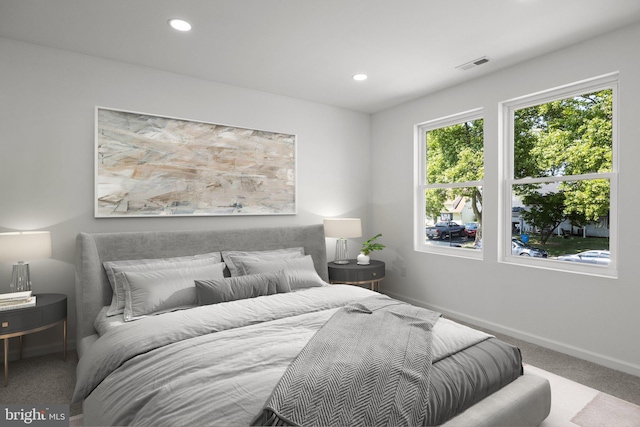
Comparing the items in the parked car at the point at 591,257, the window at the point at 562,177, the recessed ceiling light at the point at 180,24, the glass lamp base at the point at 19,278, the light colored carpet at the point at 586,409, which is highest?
the recessed ceiling light at the point at 180,24

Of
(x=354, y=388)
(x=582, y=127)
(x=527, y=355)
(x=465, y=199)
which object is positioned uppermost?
(x=582, y=127)

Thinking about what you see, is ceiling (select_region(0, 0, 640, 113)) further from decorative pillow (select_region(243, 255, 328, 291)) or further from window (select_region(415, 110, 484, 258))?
decorative pillow (select_region(243, 255, 328, 291))

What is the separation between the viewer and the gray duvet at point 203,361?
1.41m

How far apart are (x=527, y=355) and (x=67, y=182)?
411cm

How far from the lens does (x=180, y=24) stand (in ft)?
8.36

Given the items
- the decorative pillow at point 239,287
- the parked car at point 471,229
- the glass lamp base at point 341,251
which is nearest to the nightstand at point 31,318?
the decorative pillow at point 239,287

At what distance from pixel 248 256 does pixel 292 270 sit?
18.2 inches

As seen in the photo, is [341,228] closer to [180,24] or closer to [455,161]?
[455,161]

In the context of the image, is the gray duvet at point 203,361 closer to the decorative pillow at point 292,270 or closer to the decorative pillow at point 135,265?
the decorative pillow at point 135,265

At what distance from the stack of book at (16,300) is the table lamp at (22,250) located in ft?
0.40

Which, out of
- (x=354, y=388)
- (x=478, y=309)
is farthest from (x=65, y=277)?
(x=478, y=309)

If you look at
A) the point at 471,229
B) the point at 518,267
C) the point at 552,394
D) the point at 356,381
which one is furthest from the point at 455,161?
the point at 356,381

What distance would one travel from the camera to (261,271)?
317 centimetres

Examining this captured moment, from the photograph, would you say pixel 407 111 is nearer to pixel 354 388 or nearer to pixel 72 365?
pixel 354 388
